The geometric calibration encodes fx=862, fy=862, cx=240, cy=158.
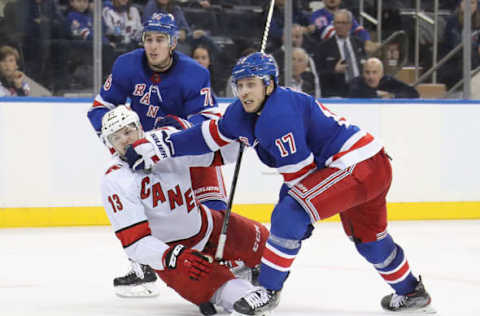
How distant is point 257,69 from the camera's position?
294 cm

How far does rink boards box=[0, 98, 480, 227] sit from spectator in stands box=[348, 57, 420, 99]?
0.23ft

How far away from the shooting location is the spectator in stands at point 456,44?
663 centimetres

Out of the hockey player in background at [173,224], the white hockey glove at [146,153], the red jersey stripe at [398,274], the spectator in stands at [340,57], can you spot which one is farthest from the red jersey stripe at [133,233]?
the spectator in stands at [340,57]

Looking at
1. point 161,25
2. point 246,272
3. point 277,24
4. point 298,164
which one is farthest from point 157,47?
point 277,24

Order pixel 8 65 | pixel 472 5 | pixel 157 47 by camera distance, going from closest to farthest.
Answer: pixel 157 47, pixel 8 65, pixel 472 5

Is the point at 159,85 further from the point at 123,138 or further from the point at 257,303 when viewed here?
the point at 257,303

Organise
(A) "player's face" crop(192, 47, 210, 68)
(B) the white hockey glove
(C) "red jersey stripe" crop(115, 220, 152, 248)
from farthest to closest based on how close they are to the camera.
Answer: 1. (A) "player's face" crop(192, 47, 210, 68)
2. (B) the white hockey glove
3. (C) "red jersey stripe" crop(115, 220, 152, 248)

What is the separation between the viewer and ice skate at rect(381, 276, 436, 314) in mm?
3275

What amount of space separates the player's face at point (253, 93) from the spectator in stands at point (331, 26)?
11.8 ft

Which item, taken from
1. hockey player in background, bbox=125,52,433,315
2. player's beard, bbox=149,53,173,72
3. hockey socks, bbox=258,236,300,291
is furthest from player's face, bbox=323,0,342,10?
hockey socks, bbox=258,236,300,291

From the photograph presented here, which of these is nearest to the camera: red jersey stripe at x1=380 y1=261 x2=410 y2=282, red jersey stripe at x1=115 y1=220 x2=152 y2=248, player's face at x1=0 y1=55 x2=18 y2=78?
red jersey stripe at x1=115 y1=220 x2=152 y2=248

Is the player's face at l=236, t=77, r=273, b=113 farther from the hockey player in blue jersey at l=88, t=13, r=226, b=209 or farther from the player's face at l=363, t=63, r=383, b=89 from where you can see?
the player's face at l=363, t=63, r=383, b=89

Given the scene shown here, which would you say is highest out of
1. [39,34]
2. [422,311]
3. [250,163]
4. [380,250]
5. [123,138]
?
[39,34]

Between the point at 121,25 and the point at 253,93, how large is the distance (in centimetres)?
330
